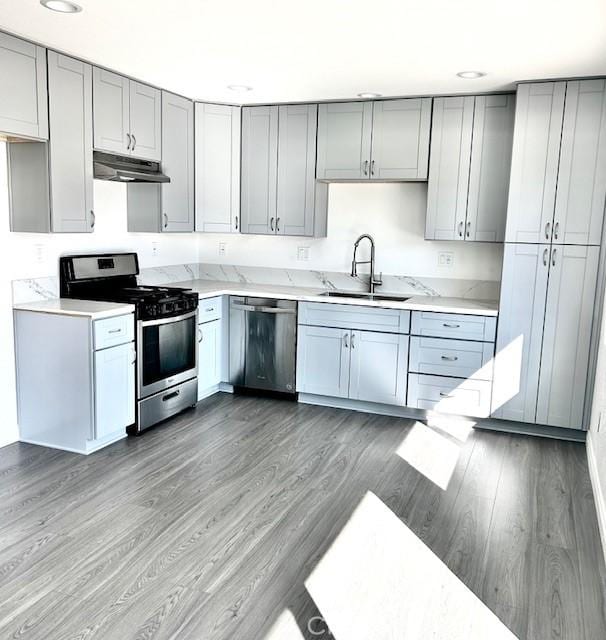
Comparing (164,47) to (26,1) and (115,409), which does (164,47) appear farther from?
(115,409)

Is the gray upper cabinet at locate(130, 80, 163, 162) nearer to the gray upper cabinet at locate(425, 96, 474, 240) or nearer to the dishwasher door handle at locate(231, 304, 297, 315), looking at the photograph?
the dishwasher door handle at locate(231, 304, 297, 315)

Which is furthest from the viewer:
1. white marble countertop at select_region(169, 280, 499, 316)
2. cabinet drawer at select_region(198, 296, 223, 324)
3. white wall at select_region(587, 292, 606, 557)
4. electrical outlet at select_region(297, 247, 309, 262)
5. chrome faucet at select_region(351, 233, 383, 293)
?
electrical outlet at select_region(297, 247, 309, 262)

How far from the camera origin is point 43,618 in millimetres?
2176

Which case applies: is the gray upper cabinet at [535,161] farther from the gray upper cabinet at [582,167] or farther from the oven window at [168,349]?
the oven window at [168,349]

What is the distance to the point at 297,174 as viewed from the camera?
4.86m

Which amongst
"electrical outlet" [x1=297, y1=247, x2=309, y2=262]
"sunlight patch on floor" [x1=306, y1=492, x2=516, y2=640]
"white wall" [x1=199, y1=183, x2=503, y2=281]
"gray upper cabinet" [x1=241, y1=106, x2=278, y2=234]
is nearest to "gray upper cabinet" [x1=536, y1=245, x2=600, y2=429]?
"white wall" [x1=199, y1=183, x2=503, y2=281]

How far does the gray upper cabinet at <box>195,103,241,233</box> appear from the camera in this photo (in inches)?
193

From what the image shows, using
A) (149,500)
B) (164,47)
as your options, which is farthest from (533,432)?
(164,47)

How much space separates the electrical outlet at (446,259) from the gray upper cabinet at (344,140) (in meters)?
0.87

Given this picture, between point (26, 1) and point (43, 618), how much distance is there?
2.58m

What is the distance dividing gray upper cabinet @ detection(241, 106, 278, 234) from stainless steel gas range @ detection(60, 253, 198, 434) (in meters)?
0.92

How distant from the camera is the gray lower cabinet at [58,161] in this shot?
354cm

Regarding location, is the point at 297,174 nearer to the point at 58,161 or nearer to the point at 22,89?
the point at 58,161

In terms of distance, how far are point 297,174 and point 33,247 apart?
208cm
